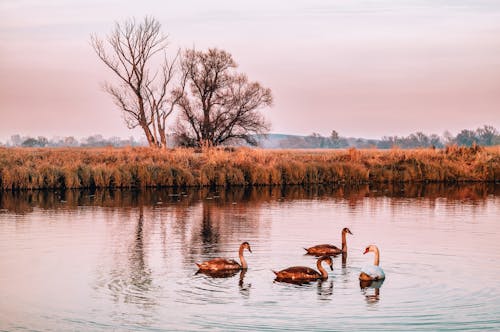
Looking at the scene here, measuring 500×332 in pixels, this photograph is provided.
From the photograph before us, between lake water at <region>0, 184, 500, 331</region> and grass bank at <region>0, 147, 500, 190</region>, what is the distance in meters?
7.04

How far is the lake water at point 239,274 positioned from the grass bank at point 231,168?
7.04m

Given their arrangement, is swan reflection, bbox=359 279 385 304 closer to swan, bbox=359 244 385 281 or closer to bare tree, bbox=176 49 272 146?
swan, bbox=359 244 385 281

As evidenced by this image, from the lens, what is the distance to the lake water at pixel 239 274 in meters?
12.6

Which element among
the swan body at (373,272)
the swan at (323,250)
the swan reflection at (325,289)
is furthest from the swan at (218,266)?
the swan body at (373,272)

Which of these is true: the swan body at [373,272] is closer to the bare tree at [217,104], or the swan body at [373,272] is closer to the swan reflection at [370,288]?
the swan reflection at [370,288]

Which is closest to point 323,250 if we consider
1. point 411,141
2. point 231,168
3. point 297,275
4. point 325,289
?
point 297,275

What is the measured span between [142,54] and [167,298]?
133ft

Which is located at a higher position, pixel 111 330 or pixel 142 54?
pixel 142 54

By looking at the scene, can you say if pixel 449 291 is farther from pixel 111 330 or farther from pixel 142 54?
pixel 142 54

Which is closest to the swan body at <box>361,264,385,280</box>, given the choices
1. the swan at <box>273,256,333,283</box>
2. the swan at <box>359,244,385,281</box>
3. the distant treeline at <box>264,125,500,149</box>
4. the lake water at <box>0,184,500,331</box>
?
the swan at <box>359,244,385,281</box>

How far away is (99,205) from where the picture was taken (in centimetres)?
2919

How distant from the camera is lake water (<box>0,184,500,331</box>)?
12641 millimetres

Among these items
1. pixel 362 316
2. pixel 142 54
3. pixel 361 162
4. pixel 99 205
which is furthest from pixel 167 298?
pixel 142 54

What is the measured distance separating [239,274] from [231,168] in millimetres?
24093
